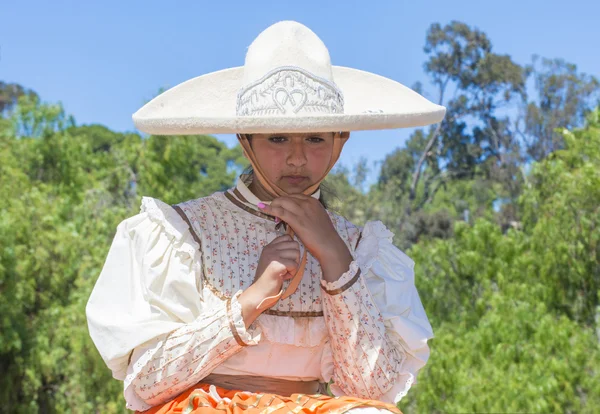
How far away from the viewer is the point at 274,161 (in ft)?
7.54

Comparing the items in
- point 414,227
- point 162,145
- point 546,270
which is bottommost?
point 414,227

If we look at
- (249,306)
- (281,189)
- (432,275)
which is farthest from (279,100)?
(432,275)

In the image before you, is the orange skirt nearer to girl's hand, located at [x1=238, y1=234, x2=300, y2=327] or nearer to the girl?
the girl

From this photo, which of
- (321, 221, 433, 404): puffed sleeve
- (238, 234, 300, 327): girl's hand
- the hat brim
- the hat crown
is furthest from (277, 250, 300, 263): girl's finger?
the hat crown

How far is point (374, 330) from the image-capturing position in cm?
225

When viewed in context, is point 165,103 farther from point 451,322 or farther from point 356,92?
point 451,322

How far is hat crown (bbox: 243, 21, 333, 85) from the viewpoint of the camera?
7.54ft

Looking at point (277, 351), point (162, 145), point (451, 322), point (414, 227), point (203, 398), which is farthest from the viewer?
point (414, 227)

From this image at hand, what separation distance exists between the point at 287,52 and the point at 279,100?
0.17 meters

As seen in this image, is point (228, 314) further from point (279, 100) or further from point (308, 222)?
point (279, 100)

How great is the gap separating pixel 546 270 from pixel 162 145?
865 centimetres

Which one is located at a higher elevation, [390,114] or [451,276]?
[390,114]

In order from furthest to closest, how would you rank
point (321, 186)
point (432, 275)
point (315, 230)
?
point (432, 275) → point (321, 186) → point (315, 230)

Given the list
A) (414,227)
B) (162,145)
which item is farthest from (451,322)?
(414,227)
